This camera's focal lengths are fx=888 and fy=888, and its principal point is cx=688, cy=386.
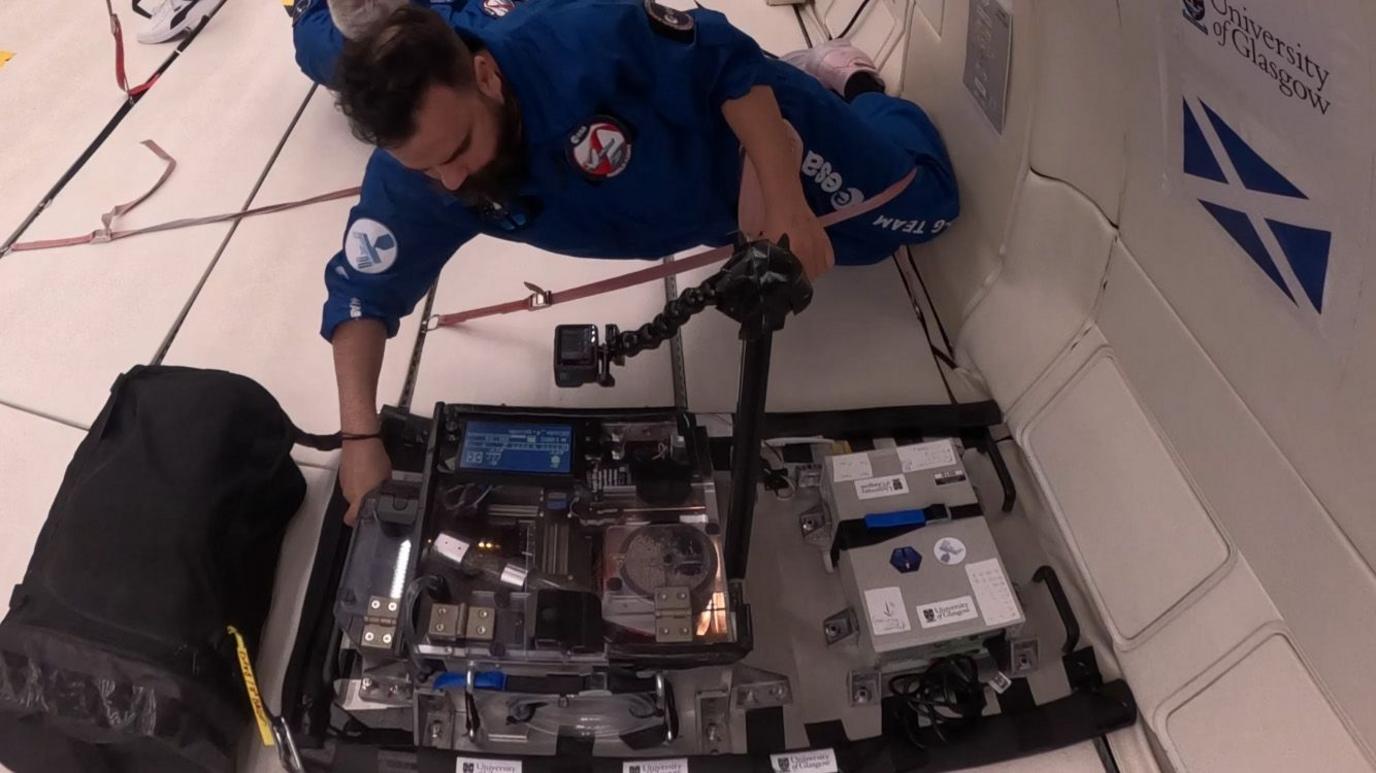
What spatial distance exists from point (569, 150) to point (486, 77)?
0.16 meters

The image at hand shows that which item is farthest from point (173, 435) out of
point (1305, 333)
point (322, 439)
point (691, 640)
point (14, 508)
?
point (1305, 333)

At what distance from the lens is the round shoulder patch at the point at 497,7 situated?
5.31 feet

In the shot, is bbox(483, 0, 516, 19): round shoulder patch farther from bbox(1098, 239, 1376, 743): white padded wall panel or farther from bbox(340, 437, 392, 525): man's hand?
bbox(1098, 239, 1376, 743): white padded wall panel

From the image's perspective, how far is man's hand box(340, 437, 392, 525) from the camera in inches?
52.2

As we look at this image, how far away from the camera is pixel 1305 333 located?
0.92 meters

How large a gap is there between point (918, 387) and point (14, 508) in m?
1.52

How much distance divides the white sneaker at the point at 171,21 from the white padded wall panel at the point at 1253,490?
7.59 ft

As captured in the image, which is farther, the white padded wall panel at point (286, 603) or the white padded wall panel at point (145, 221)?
the white padded wall panel at point (145, 221)

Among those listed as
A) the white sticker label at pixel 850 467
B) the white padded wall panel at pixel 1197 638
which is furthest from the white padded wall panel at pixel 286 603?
the white padded wall panel at pixel 1197 638

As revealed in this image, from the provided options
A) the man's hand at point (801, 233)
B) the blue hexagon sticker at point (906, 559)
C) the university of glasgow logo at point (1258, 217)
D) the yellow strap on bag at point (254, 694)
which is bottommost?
the yellow strap on bag at point (254, 694)

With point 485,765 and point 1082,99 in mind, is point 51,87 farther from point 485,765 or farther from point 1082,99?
point 1082,99

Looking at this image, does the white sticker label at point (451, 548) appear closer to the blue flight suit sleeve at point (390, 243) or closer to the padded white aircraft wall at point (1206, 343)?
the blue flight suit sleeve at point (390, 243)

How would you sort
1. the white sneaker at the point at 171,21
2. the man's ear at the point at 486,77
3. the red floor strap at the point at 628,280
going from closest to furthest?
the man's ear at the point at 486,77 → the red floor strap at the point at 628,280 → the white sneaker at the point at 171,21

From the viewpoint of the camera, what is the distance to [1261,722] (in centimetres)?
104
